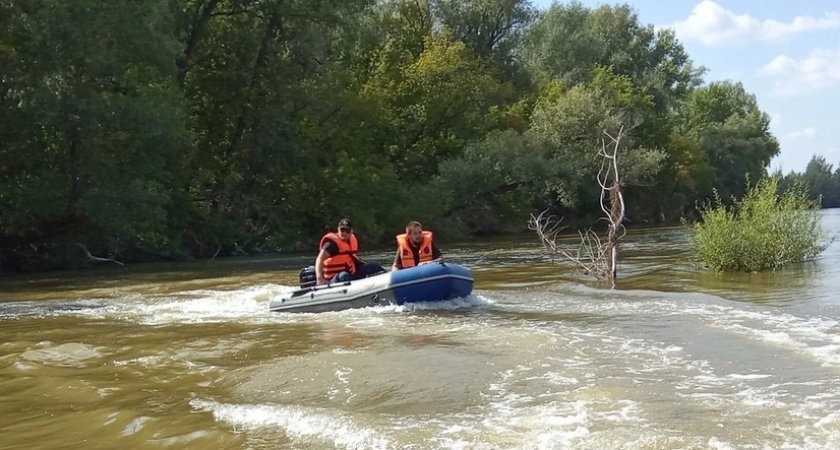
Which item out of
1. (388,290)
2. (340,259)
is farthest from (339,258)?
(388,290)

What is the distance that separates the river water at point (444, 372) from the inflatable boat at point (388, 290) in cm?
20

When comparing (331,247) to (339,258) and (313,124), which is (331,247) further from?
(313,124)

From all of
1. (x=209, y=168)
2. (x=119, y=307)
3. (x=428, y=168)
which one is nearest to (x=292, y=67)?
(x=209, y=168)

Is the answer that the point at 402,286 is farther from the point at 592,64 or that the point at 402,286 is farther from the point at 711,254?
the point at 592,64

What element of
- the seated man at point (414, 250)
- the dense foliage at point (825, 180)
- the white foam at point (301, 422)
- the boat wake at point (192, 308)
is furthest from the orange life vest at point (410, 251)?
the dense foliage at point (825, 180)

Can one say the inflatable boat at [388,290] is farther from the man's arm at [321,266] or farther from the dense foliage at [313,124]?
the dense foliage at [313,124]

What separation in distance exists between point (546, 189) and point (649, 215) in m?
12.1

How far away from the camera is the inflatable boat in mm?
10781

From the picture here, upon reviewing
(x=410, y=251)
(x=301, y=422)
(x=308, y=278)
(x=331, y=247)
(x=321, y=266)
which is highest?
(x=331, y=247)

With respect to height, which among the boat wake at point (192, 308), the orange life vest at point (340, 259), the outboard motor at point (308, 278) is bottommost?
the boat wake at point (192, 308)

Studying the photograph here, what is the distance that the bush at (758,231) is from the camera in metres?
14.0

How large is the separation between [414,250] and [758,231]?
5925 millimetres

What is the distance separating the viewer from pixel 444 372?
702 cm

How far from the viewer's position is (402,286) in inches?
424
